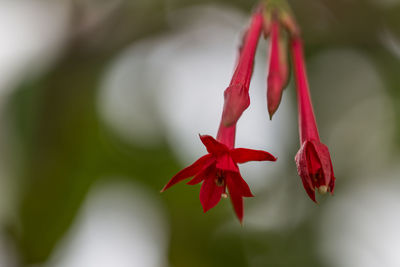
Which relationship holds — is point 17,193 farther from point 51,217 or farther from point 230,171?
point 230,171

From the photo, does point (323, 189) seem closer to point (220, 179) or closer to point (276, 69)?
point (220, 179)

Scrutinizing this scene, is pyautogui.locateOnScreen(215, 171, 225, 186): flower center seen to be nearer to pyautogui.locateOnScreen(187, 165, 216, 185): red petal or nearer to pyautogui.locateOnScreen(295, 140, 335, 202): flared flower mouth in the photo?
pyautogui.locateOnScreen(187, 165, 216, 185): red petal

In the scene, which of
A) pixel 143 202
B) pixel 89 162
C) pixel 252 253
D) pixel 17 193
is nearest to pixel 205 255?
pixel 252 253

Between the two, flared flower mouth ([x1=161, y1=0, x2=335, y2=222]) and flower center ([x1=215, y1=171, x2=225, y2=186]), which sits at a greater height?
flared flower mouth ([x1=161, y1=0, x2=335, y2=222])

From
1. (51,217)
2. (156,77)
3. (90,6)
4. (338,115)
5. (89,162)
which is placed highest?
(90,6)

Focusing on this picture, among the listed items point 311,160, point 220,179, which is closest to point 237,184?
point 220,179

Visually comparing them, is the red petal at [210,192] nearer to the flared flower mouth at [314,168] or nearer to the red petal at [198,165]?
the red petal at [198,165]

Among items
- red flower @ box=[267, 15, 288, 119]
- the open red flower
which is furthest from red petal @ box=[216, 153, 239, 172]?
red flower @ box=[267, 15, 288, 119]
